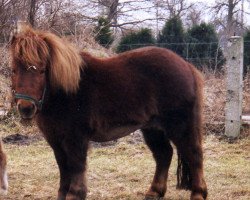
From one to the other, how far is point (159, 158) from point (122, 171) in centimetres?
122

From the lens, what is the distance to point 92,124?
3996 millimetres

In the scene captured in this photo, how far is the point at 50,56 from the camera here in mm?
3850

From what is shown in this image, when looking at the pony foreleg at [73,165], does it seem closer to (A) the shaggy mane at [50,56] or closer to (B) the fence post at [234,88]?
(A) the shaggy mane at [50,56]

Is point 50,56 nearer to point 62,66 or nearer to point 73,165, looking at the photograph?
point 62,66

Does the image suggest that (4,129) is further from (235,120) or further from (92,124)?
(92,124)

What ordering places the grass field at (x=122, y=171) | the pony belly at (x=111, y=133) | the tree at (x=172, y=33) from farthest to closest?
the tree at (x=172, y=33), the grass field at (x=122, y=171), the pony belly at (x=111, y=133)

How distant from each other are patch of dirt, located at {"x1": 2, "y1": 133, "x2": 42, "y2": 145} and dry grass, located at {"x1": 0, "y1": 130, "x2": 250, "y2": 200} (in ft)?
0.66

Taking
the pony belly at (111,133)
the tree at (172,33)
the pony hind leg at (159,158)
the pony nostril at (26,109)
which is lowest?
the pony hind leg at (159,158)

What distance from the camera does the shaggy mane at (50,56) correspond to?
370 centimetres

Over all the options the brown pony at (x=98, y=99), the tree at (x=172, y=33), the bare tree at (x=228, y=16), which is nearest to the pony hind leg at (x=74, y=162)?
the brown pony at (x=98, y=99)

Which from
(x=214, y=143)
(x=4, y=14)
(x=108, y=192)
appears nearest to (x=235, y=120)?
(x=214, y=143)

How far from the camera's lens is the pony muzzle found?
3582 millimetres

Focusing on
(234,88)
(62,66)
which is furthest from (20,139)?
(62,66)

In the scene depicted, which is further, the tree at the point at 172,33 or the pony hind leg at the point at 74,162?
the tree at the point at 172,33
